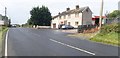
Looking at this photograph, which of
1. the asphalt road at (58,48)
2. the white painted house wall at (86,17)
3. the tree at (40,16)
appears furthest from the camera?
the tree at (40,16)

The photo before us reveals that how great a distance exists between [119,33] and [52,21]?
87346mm

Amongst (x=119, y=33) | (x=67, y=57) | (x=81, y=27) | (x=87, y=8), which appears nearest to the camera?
(x=67, y=57)

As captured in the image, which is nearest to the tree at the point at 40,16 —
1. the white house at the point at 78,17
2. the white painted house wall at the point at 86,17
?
the white house at the point at 78,17

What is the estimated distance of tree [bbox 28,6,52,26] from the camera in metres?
109

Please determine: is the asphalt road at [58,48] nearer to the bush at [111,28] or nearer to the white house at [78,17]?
the bush at [111,28]

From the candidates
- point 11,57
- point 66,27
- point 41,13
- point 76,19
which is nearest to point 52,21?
point 41,13

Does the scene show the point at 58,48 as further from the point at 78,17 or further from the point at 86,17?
the point at 86,17


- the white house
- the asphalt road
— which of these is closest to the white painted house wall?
the white house

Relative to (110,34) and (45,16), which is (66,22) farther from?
(110,34)

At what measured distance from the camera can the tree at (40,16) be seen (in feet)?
357

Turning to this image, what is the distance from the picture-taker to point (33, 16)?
4323 inches

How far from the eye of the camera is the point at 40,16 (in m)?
109

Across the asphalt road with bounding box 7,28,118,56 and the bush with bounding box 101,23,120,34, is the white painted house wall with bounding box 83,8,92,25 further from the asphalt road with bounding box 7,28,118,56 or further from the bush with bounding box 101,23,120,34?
the asphalt road with bounding box 7,28,118,56

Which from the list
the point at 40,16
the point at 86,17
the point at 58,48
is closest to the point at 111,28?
the point at 58,48
